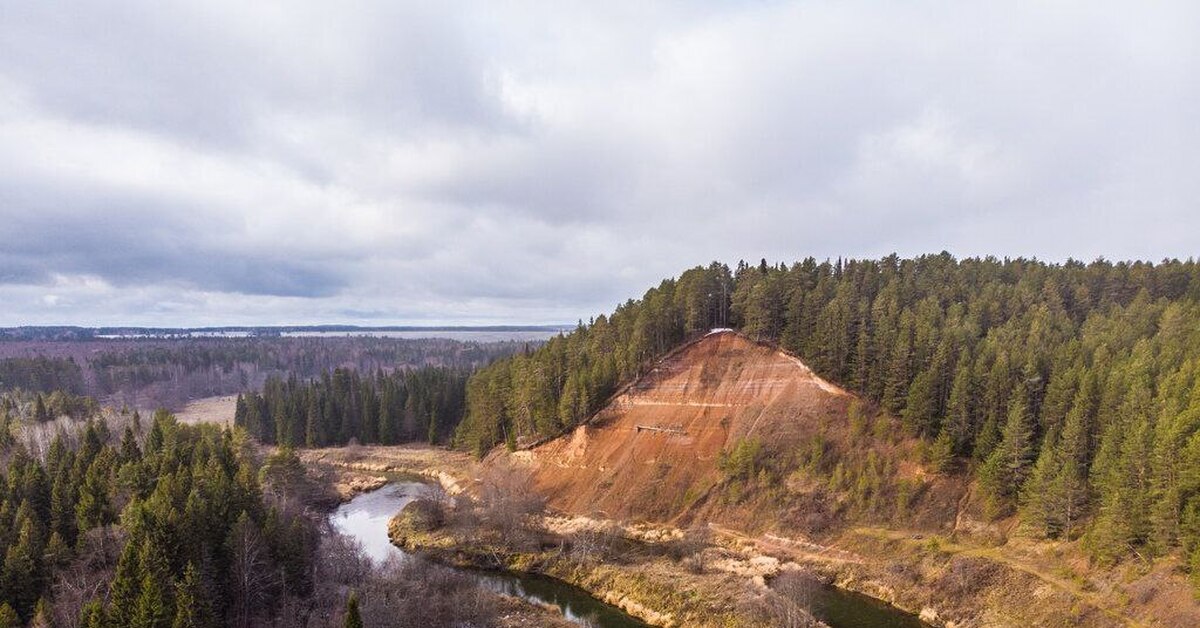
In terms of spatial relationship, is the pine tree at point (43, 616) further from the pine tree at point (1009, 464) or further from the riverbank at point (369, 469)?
the pine tree at point (1009, 464)

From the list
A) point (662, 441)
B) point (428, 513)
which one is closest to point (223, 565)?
point (428, 513)

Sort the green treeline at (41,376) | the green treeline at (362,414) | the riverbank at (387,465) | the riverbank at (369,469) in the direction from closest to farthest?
1. the riverbank at (369,469)
2. the riverbank at (387,465)
3. the green treeline at (362,414)
4. the green treeline at (41,376)

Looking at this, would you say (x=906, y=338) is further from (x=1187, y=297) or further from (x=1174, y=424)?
(x=1187, y=297)

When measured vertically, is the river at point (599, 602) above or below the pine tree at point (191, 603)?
below

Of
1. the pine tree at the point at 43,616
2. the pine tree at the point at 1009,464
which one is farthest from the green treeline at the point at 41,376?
the pine tree at the point at 1009,464

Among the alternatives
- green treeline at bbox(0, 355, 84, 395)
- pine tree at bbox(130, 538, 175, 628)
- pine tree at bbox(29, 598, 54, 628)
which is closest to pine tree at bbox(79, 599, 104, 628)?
pine tree at bbox(130, 538, 175, 628)

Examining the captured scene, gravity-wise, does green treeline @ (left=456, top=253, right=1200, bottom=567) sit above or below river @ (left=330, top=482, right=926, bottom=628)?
above

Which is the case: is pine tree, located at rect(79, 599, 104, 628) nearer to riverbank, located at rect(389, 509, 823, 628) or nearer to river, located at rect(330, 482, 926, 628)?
river, located at rect(330, 482, 926, 628)
